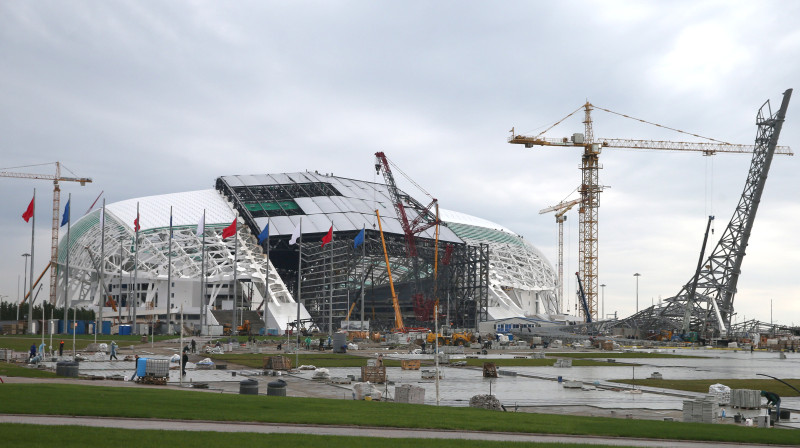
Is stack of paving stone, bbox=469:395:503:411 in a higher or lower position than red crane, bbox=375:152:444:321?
lower

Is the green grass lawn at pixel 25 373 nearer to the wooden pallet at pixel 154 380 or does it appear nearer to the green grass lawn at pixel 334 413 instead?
the wooden pallet at pixel 154 380

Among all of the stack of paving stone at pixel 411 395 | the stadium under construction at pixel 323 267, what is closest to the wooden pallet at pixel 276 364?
the stack of paving stone at pixel 411 395

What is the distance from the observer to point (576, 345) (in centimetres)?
9662

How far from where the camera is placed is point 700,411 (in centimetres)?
2612

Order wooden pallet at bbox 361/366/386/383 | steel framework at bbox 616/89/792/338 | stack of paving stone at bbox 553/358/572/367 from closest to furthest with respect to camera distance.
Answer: wooden pallet at bbox 361/366/386/383 → stack of paving stone at bbox 553/358/572/367 → steel framework at bbox 616/89/792/338

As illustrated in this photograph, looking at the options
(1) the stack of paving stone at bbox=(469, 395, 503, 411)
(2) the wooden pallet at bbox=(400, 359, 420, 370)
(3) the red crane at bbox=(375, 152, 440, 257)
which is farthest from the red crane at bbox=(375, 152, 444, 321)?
(1) the stack of paving stone at bbox=(469, 395, 503, 411)

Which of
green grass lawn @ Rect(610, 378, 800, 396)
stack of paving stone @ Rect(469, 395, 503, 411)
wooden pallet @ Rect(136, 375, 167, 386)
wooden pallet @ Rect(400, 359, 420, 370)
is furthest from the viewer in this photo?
wooden pallet @ Rect(400, 359, 420, 370)

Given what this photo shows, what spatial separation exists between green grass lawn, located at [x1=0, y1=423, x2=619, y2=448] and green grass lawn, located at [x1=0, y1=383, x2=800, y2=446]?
2.85 m

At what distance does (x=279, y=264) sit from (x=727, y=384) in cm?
10699

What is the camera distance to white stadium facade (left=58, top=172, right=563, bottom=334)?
4668 inches

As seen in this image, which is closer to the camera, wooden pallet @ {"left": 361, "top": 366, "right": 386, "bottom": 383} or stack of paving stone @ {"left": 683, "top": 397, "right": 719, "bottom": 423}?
stack of paving stone @ {"left": 683, "top": 397, "right": 719, "bottom": 423}

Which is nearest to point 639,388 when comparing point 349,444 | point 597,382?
point 597,382

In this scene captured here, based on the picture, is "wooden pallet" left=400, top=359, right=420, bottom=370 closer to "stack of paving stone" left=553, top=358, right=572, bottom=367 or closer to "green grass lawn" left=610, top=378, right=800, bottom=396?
"stack of paving stone" left=553, top=358, right=572, bottom=367

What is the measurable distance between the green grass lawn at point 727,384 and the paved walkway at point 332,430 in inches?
776
